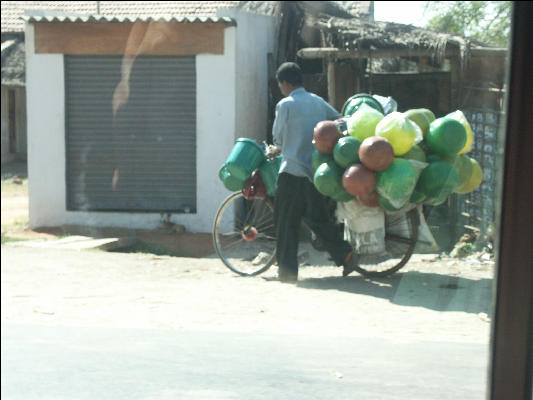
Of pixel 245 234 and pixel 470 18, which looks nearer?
pixel 470 18

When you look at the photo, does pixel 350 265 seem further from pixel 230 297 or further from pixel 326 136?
pixel 326 136

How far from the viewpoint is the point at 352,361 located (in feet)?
10.1

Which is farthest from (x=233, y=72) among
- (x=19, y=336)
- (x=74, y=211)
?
(x=19, y=336)

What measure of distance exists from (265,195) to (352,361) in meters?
1.92

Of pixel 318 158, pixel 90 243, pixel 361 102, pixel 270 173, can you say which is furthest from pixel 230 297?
pixel 361 102

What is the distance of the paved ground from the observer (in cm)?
279

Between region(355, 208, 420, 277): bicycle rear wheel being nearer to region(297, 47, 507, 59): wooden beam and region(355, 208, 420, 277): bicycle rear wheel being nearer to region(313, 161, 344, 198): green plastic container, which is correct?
region(313, 161, 344, 198): green plastic container

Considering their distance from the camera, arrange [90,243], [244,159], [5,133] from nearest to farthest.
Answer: [244,159], [90,243], [5,133]

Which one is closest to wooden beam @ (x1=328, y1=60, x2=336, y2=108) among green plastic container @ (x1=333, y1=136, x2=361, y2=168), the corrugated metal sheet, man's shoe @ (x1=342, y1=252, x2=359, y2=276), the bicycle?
green plastic container @ (x1=333, y1=136, x2=361, y2=168)

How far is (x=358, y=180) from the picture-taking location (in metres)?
3.54

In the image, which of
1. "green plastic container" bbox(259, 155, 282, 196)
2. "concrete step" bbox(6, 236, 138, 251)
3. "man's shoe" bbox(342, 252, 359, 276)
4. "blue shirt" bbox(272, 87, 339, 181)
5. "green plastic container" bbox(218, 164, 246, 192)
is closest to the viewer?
"blue shirt" bbox(272, 87, 339, 181)

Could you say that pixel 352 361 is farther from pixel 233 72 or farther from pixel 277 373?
pixel 233 72

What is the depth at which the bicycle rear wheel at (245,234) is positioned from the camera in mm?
4875

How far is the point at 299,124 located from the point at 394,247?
37.2 inches
